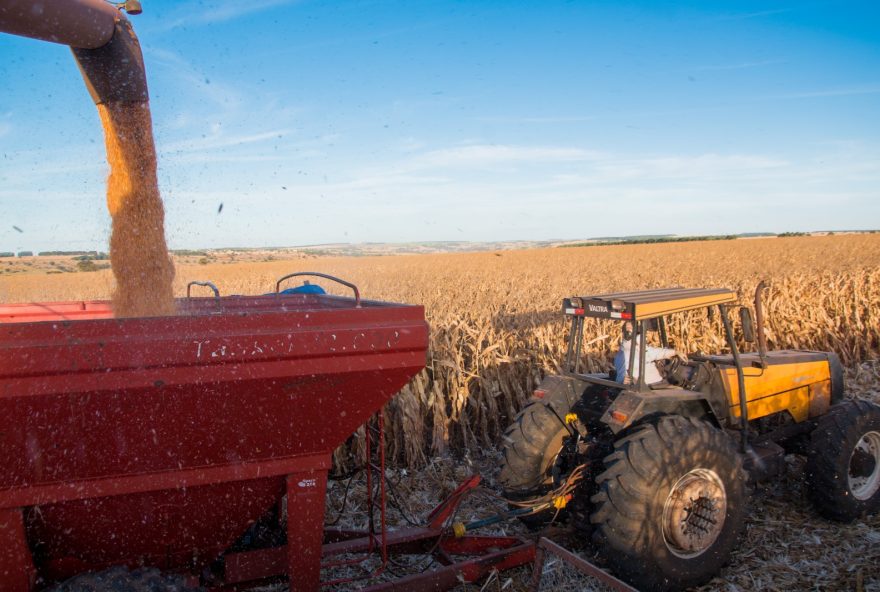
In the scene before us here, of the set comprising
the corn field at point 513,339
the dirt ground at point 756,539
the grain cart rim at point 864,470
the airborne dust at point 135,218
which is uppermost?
the airborne dust at point 135,218

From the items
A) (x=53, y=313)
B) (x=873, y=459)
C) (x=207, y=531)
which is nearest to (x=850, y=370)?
(x=873, y=459)

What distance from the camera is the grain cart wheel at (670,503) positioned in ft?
12.0

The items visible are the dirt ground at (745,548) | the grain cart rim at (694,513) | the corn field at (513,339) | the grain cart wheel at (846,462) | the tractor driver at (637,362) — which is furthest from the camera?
the corn field at (513,339)

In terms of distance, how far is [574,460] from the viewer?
172 inches

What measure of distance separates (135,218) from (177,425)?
1881mm

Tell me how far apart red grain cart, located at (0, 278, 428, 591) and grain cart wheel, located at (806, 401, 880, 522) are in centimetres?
356

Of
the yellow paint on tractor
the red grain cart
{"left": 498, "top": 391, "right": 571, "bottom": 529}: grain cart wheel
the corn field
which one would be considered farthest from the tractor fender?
the corn field

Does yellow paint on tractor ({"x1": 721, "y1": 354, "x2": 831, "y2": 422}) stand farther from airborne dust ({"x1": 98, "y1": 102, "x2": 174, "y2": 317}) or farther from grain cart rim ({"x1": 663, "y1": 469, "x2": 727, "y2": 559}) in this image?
airborne dust ({"x1": 98, "y1": 102, "x2": 174, "y2": 317})

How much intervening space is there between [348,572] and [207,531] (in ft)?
5.00

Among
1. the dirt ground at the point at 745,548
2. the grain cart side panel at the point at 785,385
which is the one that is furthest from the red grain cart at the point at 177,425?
the grain cart side panel at the point at 785,385

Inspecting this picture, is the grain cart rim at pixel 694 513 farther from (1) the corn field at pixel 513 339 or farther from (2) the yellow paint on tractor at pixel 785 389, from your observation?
(1) the corn field at pixel 513 339

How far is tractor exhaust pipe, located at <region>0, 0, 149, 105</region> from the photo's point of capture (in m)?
3.04

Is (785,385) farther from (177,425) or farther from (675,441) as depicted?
(177,425)

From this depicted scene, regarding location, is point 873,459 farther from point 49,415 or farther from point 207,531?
point 49,415
